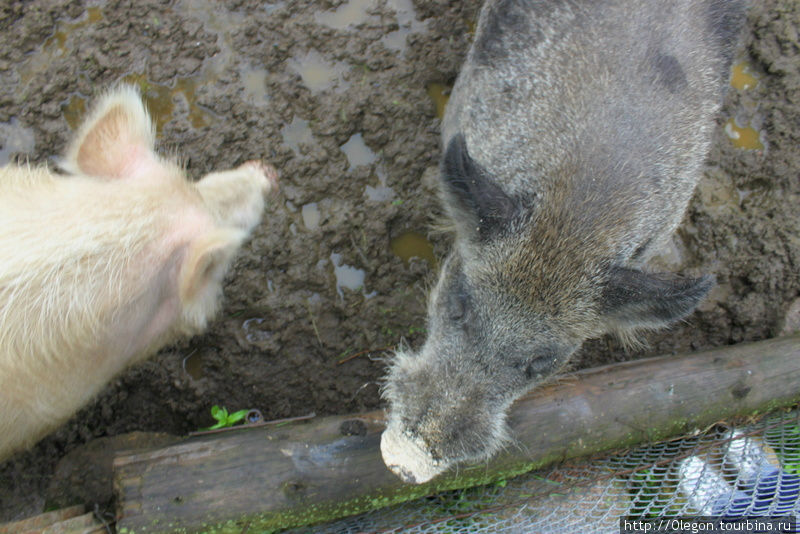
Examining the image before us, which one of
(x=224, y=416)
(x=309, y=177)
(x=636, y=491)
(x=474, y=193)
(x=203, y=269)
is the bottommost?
(x=636, y=491)

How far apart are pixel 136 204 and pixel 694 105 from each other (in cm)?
280

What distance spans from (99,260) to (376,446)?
136cm

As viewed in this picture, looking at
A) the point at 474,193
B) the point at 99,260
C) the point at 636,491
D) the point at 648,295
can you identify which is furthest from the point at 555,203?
the point at 99,260

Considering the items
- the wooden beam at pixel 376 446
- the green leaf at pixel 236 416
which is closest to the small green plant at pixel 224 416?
the green leaf at pixel 236 416

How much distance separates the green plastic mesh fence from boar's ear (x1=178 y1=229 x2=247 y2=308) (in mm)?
1246

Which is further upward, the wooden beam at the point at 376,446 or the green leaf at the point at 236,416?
the wooden beam at the point at 376,446

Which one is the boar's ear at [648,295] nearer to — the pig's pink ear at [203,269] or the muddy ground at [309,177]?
the muddy ground at [309,177]

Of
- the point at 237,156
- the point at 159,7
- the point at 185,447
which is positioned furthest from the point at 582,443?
the point at 159,7

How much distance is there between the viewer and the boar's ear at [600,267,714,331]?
258cm

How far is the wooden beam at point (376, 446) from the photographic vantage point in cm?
228

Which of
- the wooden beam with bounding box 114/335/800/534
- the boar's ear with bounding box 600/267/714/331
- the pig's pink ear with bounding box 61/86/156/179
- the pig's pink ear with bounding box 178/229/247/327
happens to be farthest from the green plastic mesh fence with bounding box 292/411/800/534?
the pig's pink ear with bounding box 61/86/156/179

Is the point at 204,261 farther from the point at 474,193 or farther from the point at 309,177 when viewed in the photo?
the point at 309,177

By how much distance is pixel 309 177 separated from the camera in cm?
342

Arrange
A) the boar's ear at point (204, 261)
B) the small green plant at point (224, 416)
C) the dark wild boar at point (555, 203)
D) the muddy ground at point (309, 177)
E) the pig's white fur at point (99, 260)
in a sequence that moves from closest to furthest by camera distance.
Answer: the pig's white fur at point (99, 260)
the boar's ear at point (204, 261)
the dark wild boar at point (555, 203)
the small green plant at point (224, 416)
the muddy ground at point (309, 177)
